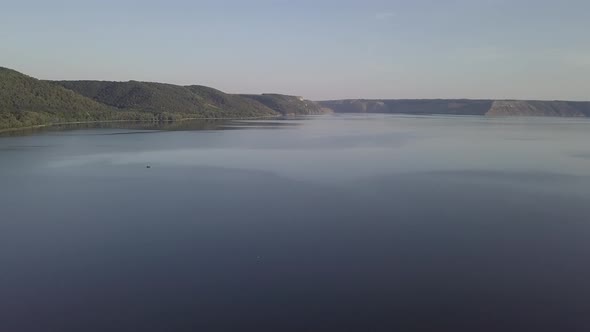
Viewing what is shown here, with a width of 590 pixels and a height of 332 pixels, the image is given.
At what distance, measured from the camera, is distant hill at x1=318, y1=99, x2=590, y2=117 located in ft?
331

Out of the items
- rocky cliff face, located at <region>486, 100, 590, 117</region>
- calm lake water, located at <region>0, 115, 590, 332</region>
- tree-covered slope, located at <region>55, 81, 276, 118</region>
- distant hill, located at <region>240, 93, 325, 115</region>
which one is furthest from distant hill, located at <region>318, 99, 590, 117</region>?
calm lake water, located at <region>0, 115, 590, 332</region>

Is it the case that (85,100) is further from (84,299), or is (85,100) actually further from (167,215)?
(84,299)

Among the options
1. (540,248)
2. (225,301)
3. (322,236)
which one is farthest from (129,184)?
(540,248)

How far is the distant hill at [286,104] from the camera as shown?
10557cm

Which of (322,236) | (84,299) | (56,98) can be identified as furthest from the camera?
(56,98)

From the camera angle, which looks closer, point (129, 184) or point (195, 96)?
point (129, 184)

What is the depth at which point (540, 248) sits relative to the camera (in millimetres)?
7805

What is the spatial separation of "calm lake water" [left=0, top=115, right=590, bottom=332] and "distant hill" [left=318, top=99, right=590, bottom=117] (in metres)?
96.9

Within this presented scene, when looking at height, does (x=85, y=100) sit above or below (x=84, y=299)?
above

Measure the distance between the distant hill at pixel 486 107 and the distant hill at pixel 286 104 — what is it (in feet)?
71.4

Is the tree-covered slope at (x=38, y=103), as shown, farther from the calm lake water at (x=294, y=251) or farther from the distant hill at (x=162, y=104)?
the calm lake water at (x=294, y=251)

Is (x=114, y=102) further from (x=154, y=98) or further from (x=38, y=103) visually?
(x=38, y=103)

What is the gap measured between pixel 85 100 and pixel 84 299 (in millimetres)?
55088

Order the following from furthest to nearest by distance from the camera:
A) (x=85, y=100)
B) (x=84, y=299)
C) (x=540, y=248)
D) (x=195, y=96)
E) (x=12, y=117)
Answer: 1. (x=195, y=96)
2. (x=85, y=100)
3. (x=12, y=117)
4. (x=540, y=248)
5. (x=84, y=299)
